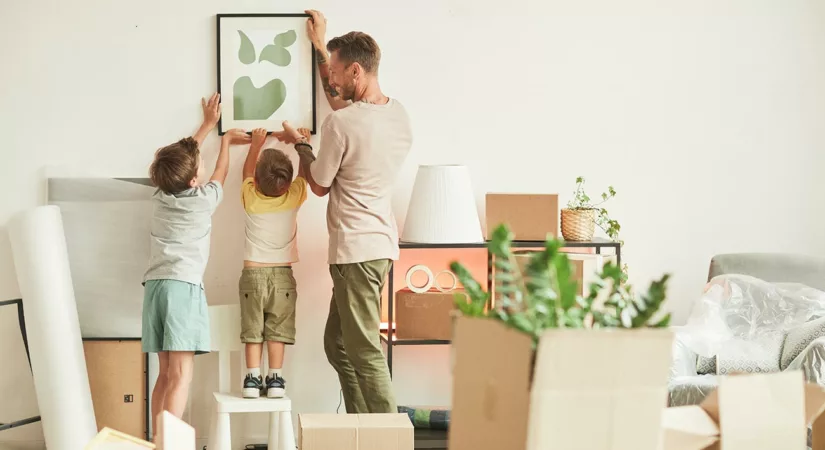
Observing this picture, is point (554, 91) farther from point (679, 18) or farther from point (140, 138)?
point (140, 138)

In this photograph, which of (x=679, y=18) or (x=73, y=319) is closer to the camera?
(x=73, y=319)

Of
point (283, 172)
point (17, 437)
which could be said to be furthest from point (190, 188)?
point (17, 437)

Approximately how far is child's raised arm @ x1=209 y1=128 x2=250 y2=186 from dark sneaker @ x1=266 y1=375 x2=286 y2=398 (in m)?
0.82

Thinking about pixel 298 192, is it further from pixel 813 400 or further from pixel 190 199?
pixel 813 400

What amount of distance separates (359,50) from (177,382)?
1.42m

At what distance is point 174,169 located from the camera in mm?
3252

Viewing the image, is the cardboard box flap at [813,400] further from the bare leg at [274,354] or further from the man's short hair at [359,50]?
the bare leg at [274,354]

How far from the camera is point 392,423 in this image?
7.84 ft

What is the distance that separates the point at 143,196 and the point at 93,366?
2.36 feet

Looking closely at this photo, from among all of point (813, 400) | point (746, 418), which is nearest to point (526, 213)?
point (813, 400)

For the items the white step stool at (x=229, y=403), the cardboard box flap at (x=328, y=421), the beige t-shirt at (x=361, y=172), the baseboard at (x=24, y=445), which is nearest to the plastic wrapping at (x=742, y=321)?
the beige t-shirt at (x=361, y=172)

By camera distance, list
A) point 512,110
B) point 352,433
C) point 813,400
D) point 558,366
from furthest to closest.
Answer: point 512,110
point 352,433
point 813,400
point 558,366

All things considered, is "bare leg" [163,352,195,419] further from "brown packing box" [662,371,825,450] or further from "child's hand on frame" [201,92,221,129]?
"brown packing box" [662,371,825,450]

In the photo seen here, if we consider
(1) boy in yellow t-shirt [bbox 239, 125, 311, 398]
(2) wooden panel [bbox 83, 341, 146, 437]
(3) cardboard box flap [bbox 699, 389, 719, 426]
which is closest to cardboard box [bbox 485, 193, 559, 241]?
(1) boy in yellow t-shirt [bbox 239, 125, 311, 398]
